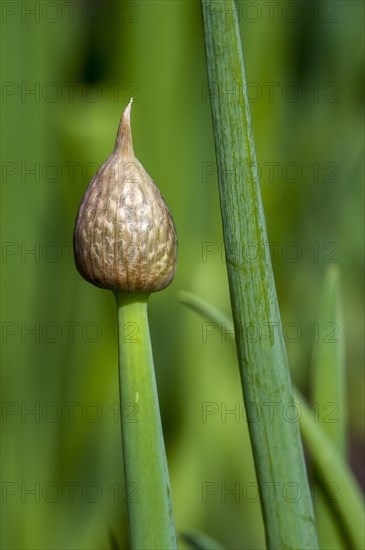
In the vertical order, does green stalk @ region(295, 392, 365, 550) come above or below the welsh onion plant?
below

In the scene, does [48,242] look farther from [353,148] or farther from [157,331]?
[353,148]

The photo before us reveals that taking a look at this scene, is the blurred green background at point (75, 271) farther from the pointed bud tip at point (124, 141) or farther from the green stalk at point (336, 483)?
the pointed bud tip at point (124, 141)

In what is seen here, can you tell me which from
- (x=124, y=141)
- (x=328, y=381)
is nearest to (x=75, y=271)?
(x=328, y=381)

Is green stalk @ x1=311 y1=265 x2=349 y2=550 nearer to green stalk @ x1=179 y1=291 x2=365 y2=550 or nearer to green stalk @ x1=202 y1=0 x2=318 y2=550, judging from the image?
green stalk @ x1=179 y1=291 x2=365 y2=550

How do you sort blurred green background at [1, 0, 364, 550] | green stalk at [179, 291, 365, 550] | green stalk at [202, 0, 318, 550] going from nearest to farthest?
green stalk at [202, 0, 318, 550] < green stalk at [179, 291, 365, 550] < blurred green background at [1, 0, 364, 550]

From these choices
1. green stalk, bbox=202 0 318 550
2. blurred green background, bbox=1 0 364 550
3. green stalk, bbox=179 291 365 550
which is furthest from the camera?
blurred green background, bbox=1 0 364 550

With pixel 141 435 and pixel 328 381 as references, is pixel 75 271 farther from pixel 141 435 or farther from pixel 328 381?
pixel 141 435

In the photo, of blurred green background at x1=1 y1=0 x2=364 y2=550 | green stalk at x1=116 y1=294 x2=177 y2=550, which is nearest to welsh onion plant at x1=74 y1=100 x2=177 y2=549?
green stalk at x1=116 y1=294 x2=177 y2=550

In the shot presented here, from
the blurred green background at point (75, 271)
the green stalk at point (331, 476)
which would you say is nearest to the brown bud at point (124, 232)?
the green stalk at point (331, 476)

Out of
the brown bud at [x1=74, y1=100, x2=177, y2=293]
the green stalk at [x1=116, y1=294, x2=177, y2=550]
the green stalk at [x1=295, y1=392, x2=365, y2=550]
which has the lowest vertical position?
the green stalk at [x1=295, y1=392, x2=365, y2=550]

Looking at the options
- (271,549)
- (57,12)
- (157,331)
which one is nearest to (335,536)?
(271,549)
